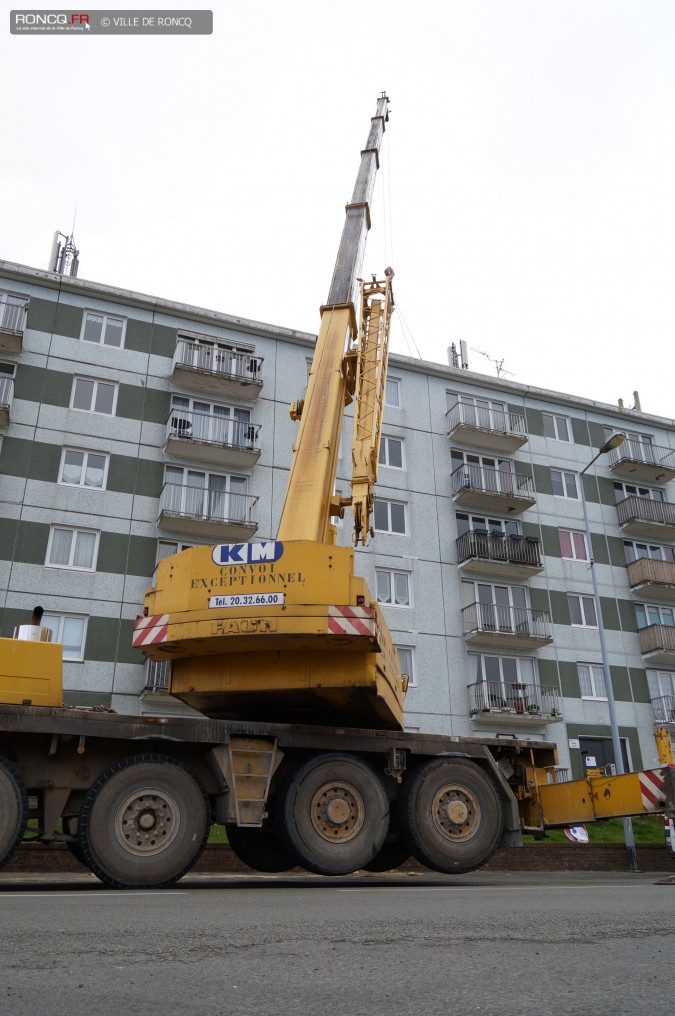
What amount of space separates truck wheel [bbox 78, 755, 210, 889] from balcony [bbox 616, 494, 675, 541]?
87.2ft

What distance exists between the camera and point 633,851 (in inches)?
816

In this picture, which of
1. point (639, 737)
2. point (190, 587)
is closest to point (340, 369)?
point (190, 587)

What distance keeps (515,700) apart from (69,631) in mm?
14144

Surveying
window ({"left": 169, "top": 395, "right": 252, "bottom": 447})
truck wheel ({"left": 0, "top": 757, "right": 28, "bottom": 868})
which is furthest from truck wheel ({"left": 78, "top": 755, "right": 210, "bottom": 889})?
window ({"left": 169, "top": 395, "right": 252, "bottom": 447})

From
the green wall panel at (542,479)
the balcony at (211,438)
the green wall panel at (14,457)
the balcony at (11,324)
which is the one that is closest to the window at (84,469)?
the green wall panel at (14,457)

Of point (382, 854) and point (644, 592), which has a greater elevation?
point (644, 592)

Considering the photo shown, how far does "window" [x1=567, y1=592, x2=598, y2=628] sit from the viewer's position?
30.3 metres

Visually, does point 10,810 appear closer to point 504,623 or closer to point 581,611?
point 504,623

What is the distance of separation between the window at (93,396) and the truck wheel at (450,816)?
18.8 metres

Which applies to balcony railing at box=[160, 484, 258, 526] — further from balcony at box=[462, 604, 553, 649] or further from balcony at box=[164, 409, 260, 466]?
balcony at box=[462, 604, 553, 649]

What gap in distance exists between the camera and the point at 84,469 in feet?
84.0

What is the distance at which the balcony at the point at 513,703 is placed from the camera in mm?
26797

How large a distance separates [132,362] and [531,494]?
1519 centimetres

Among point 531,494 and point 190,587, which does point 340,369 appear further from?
point 531,494
